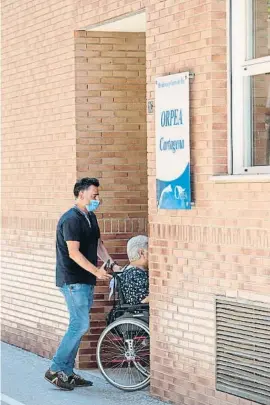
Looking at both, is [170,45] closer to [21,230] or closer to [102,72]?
[102,72]

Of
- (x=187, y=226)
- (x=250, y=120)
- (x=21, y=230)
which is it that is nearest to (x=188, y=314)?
(x=187, y=226)

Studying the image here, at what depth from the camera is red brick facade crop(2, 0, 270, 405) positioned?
9.72m

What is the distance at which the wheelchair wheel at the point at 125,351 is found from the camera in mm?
11109

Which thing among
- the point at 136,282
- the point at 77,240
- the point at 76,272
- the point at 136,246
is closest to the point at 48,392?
the point at 76,272

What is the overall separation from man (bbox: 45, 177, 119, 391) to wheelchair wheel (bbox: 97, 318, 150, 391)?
267 millimetres

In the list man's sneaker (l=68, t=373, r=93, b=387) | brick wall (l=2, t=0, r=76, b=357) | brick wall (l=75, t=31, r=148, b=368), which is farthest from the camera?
brick wall (l=2, t=0, r=76, b=357)

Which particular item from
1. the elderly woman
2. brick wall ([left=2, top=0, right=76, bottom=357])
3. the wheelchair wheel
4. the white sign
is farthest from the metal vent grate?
brick wall ([left=2, top=0, right=76, bottom=357])

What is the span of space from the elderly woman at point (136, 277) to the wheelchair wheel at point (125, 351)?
34 centimetres

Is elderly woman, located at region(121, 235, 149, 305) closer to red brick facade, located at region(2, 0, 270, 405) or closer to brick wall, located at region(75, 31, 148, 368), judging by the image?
red brick facade, located at region(2, 0, 270, 405)

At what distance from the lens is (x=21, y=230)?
1448 cm

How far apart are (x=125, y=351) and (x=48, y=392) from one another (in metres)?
0.80

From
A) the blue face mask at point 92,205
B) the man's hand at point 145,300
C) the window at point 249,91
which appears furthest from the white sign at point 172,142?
the man's hand at point 145,300

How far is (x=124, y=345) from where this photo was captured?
11.2m

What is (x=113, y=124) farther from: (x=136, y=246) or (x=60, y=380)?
(x=60, y=380)
